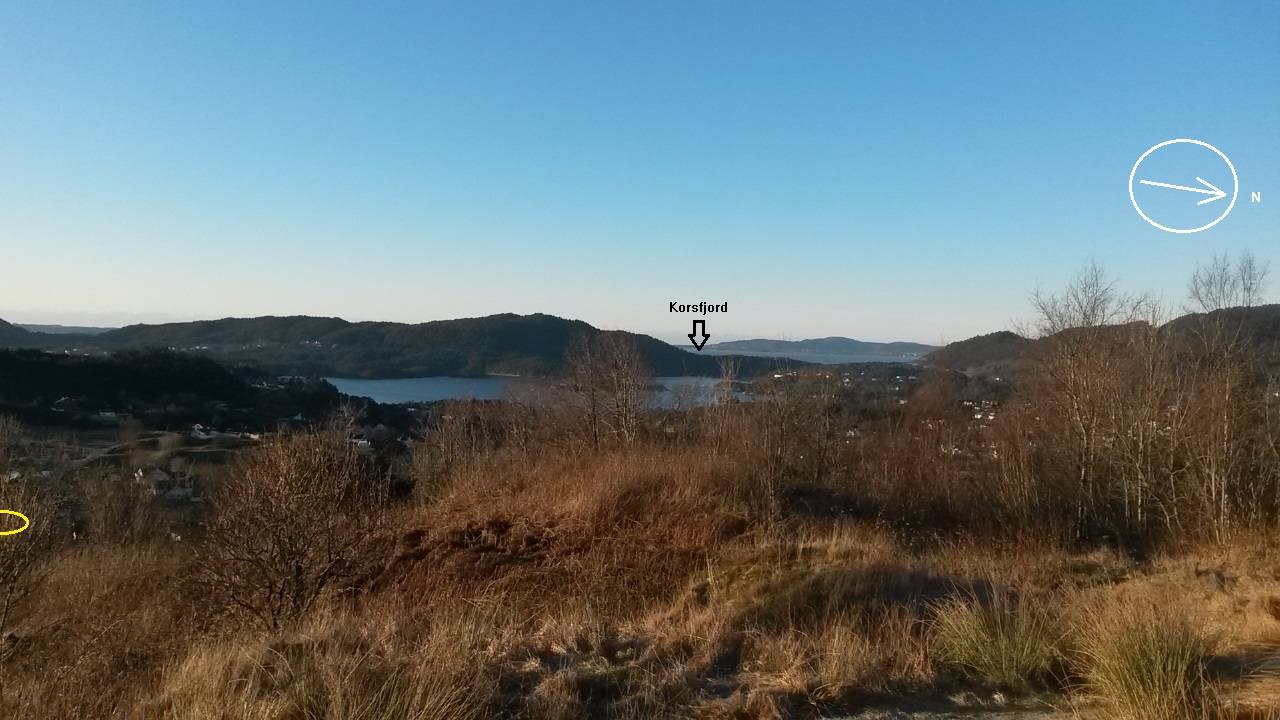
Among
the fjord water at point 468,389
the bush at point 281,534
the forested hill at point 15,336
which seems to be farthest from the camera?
the forested hill at point 15,336

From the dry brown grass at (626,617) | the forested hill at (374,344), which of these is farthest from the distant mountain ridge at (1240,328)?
the forested hill at (374,344)

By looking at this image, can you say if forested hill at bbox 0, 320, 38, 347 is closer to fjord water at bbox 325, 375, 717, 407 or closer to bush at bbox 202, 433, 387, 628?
fjord water at bbox 325, 375, 717, 407

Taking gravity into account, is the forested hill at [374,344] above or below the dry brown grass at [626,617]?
above

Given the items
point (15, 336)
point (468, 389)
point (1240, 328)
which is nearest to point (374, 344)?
point (468, 389)

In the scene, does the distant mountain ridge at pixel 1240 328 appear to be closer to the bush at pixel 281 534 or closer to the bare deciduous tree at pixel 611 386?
the bare deciduous tree at pixel 611 386

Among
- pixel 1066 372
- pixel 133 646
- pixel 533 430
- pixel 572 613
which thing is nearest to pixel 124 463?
pixel 533 430

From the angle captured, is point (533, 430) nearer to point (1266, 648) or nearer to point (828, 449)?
point (828, 449)
